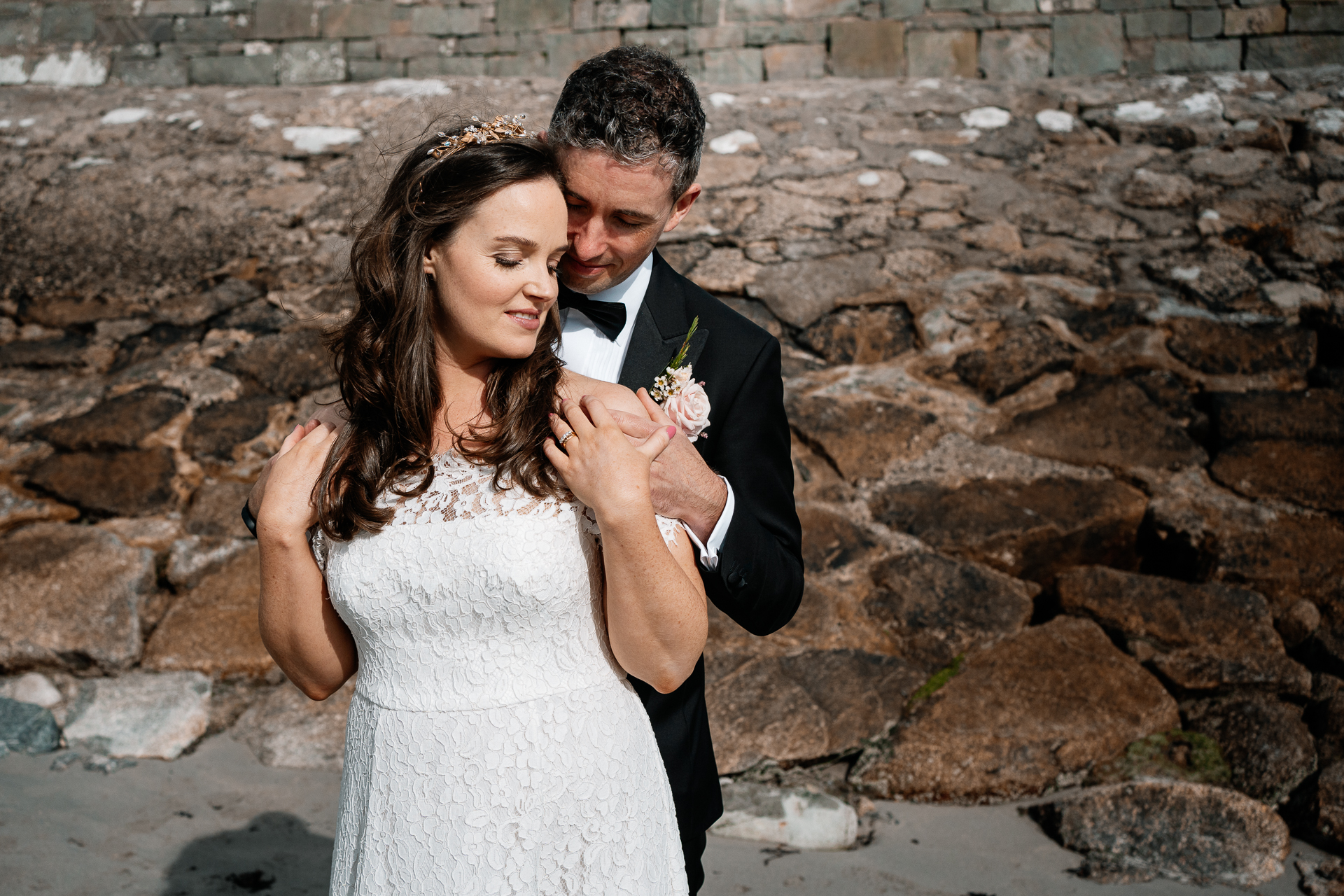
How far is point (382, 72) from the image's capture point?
23.7ft

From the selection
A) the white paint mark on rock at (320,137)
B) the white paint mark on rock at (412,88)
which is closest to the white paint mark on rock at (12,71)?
the white paint mark on rock at (320,137)

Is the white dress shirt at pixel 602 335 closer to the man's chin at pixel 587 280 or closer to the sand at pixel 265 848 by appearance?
the man's chin at pixel 587 280

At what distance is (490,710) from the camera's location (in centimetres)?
143

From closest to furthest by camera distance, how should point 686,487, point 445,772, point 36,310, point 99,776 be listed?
point 445,772, point 686,487, point 99,776, point 36,310

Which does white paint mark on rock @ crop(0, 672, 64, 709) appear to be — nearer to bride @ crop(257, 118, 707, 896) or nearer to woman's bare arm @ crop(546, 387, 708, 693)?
bride @ crop(257, 118, 707, 896)

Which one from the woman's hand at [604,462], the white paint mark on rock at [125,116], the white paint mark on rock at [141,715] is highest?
the white paint mark on rock at [125,116]

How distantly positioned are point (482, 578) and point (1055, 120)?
5518mm

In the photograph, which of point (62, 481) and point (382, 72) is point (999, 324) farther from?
point (382, 72)

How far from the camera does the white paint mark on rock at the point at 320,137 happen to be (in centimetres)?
582

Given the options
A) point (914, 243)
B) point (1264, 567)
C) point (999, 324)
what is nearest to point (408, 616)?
point (1264, 567)

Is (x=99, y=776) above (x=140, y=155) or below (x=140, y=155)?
below

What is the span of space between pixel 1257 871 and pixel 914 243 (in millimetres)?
3368

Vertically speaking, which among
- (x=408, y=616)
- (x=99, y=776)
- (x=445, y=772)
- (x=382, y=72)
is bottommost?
(x=99, y=776)

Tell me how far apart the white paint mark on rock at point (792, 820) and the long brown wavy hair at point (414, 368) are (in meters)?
1.73
